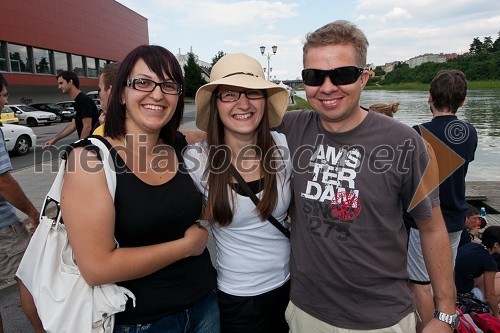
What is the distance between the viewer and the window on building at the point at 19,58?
28.8 metres

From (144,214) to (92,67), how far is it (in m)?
45.2

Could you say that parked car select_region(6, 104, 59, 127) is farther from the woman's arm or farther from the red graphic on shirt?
the red graphic on shirt

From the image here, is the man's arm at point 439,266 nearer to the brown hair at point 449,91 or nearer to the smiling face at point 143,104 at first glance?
the smiling face at point 143,104

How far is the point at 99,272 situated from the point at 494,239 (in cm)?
468

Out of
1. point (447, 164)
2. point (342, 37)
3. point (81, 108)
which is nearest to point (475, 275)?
point (447, 164)

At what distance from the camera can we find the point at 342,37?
1752mm

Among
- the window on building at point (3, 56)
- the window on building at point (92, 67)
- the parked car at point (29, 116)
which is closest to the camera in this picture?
the parked car at point (29, 116)

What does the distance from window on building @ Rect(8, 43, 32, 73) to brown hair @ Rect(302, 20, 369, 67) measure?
34355mm

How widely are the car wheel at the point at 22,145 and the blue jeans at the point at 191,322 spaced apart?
1386cm

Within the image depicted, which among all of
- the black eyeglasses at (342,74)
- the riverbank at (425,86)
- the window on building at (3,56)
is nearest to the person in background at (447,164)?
the black eyeglasses at (342,74)

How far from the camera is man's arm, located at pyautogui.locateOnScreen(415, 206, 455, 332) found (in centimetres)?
177

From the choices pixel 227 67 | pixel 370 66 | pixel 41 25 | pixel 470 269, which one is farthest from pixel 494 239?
pixel 41 25

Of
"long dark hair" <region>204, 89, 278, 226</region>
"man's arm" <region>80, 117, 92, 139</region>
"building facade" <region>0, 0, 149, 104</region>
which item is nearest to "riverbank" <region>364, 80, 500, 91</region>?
"building facade" <region>0, 0, 149, 104</region>

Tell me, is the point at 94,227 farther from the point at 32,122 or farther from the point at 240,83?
the point at 32,122
